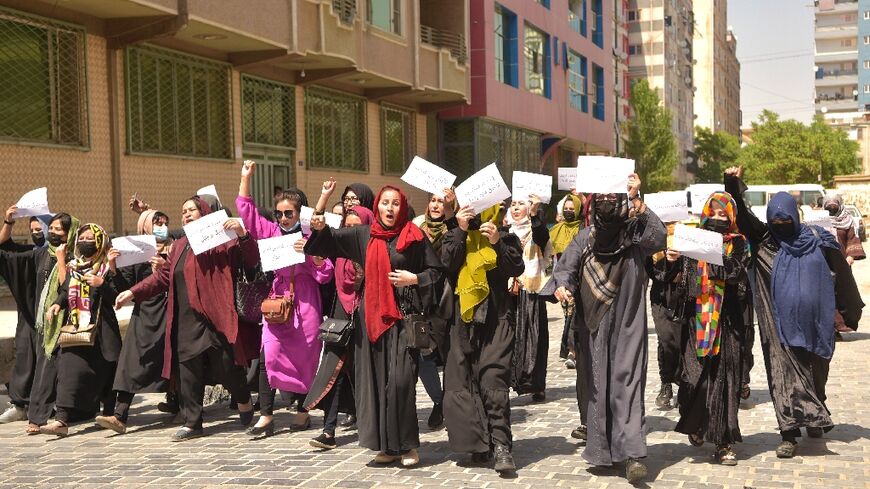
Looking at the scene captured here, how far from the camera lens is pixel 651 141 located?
55219 mm

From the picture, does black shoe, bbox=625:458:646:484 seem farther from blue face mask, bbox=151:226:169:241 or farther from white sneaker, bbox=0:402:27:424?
white sneaker, bbox=0:402:27:424

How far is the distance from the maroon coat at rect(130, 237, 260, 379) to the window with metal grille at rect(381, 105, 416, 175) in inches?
625

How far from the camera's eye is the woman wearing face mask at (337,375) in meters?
6.93

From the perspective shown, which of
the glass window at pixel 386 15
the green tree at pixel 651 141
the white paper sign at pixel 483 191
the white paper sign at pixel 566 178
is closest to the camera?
the white paper sign at pixel 483 191

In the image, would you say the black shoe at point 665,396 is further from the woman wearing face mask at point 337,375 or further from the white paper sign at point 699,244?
the woman wearing face mask at point 337,375

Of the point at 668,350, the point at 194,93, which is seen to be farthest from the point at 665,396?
the point at 194,93

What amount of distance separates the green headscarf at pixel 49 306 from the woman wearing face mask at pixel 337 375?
2217mm

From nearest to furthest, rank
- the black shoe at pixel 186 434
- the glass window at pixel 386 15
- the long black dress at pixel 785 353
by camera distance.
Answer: the long black dress at pixel 785 353, the black shoe at pixel 186 434, the glass window at pixel 386 15

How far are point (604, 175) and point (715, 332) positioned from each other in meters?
1.32

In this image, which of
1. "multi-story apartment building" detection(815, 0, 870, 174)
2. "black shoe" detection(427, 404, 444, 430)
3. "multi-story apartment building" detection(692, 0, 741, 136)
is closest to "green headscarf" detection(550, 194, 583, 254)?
"black shoe" detection(427, 404, 444, 430)

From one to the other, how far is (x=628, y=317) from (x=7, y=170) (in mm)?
9888

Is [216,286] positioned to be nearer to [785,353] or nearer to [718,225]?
[718,225]

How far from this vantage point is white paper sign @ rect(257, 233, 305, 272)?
23.4ft

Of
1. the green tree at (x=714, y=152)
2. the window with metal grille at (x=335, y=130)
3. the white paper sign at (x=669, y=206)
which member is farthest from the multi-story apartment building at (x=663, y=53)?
the white paper sign at (x=669, y=206)
